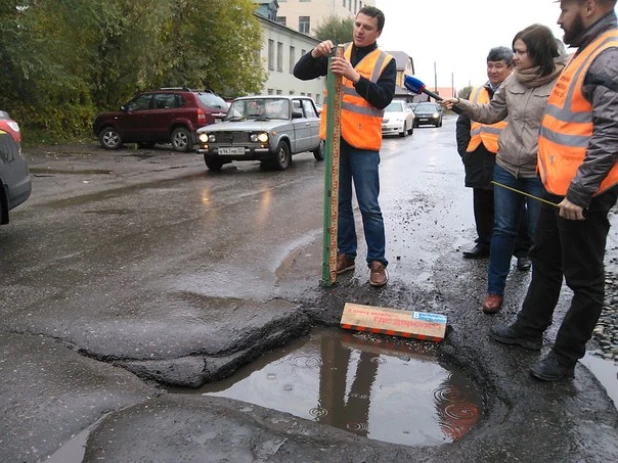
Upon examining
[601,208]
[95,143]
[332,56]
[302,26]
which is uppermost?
[302,26]

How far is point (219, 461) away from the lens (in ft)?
8.00

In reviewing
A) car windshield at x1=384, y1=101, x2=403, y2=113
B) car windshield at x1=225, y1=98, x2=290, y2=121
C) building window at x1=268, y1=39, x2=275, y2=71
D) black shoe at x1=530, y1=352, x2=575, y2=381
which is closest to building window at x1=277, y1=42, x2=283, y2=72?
building window at x1=268, y1=39, x2=275, y2=71

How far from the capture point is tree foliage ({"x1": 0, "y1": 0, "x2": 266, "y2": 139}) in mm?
16891

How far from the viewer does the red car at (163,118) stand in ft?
57.3

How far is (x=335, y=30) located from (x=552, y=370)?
6029cm

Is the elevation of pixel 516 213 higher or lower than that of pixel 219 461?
higher

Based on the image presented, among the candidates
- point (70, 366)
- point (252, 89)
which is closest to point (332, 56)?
point (70, 366)

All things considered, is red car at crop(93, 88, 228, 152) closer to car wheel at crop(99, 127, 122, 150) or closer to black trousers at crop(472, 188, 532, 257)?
car wheel at crop(99, 127, 122, 150)

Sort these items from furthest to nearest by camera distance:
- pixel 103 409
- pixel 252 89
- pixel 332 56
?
pixel 252 89 < pixel 332 56 < pixel 103 409

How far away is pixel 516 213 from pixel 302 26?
68.3m

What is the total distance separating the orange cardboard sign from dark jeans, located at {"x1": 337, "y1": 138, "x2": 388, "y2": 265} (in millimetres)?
647

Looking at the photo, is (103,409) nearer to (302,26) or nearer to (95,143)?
(95,143)

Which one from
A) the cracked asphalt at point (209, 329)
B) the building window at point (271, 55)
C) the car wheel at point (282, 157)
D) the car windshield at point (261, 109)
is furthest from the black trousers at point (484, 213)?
the building window at point (271, 55)

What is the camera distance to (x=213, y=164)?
13102 millimetres
